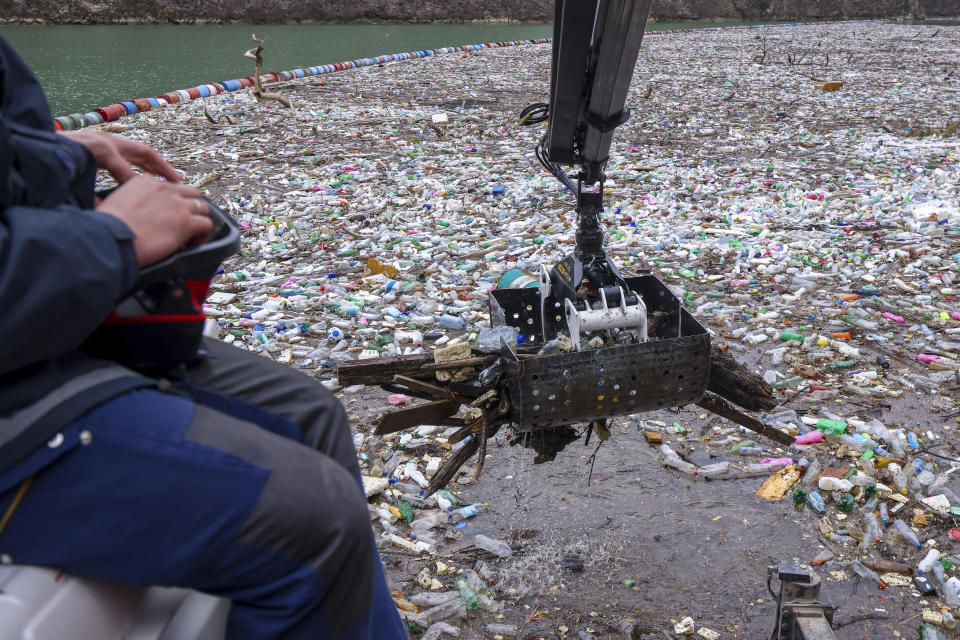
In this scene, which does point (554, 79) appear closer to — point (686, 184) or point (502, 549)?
point (502, 549)

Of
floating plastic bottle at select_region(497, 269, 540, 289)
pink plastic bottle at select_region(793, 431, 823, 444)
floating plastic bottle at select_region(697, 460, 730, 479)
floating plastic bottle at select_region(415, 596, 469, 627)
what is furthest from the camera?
floating plastic bottle at select_region(497, 269, 540, 289)

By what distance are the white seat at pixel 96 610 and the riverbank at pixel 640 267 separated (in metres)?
1.49

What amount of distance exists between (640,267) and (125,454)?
5.22 m

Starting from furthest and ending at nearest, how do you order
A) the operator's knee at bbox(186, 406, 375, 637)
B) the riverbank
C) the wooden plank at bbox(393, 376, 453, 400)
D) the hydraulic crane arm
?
the riverbank
the wooden plank at bbox(393, 376, 453, 400)
the hydraulic crane arm
the operator's knee at bbox(186, 406, 375, 637)

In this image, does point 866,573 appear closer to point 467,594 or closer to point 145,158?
point 467,594

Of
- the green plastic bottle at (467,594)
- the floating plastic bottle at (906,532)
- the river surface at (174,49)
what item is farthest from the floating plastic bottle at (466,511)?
the river surface at (174,49)

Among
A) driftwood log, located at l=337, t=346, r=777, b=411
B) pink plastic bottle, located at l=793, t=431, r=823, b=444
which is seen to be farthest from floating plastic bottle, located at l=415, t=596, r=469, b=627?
pink plastic bottle, located at l=793, t=431, r=823, b=444

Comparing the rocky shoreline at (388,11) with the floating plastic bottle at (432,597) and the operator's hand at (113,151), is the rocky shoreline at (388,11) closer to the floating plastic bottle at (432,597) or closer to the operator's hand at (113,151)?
the operator's hand at (113,151)

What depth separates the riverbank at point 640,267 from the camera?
300cm

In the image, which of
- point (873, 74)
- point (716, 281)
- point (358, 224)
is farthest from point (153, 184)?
point (873, 74)

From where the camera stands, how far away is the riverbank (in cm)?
300

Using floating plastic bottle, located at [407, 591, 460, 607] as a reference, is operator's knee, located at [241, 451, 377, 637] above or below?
above

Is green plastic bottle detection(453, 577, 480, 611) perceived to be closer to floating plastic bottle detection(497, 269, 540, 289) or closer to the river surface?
floating plastic bottle detection(497, 269, 540, 289)

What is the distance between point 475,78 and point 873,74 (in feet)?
32.5
